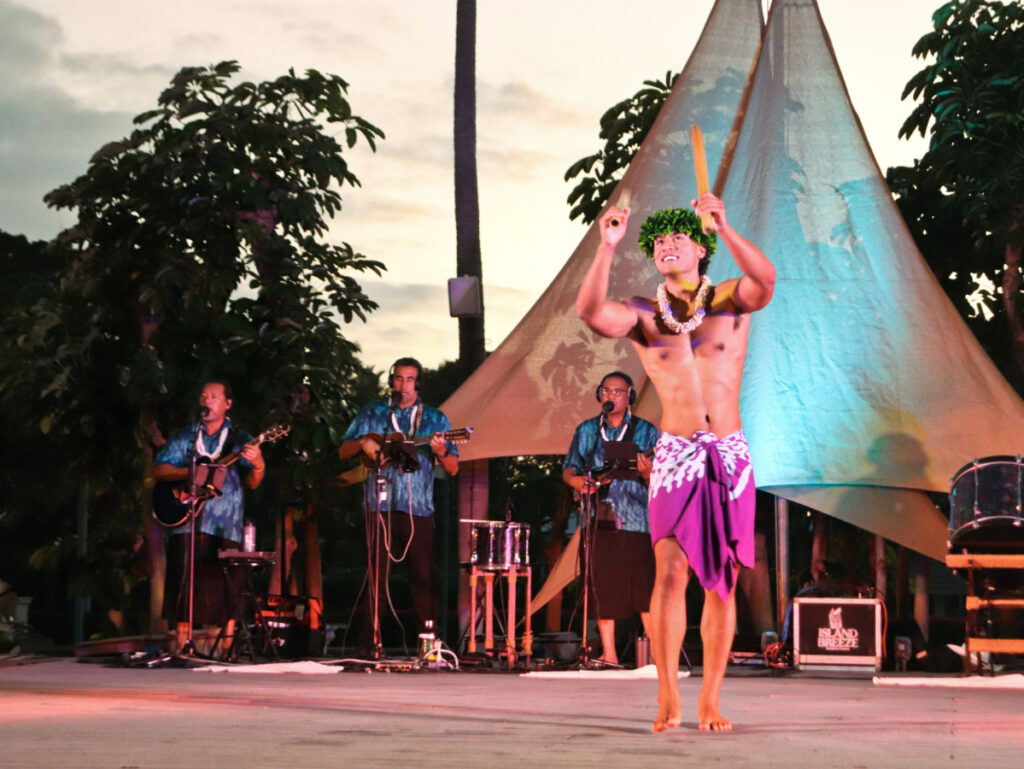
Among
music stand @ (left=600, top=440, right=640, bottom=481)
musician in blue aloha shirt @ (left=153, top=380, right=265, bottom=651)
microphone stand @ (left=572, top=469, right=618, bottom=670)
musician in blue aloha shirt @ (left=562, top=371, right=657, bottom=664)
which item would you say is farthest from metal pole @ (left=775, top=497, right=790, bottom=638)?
musician in blue aloha shirt @ (left=153, top=380, right=265, bottom=651)

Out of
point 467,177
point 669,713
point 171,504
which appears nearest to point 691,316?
point 669,713

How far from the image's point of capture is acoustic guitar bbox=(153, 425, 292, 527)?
8586 millimetres

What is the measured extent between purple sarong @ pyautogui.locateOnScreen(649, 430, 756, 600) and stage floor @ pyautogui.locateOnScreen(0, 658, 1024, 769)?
1.69ft

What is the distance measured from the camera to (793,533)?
65.2 ft

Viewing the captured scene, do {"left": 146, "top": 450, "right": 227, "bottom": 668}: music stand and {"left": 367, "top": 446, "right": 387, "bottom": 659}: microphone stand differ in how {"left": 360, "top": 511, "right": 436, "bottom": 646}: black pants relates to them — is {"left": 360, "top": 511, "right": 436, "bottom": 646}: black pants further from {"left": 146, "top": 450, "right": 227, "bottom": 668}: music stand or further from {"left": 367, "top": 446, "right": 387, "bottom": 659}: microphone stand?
{"left": 146, "top": 450, "right": 227, "bottom": 668}: music stand

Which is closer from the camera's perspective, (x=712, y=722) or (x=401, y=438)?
(x=712, y=722)

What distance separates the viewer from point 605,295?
4730 mm

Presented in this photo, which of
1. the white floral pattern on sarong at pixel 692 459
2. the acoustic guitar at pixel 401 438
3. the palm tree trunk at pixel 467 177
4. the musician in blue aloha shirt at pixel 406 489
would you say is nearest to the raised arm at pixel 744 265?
the white floral pattern on sarong at pixel 692 459

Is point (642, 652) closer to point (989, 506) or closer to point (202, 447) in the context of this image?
point (989, 506)

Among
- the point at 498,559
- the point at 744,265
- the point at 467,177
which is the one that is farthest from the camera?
the point at 467,177

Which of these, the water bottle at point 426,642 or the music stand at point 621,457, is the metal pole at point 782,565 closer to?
the music stand at point 621,457

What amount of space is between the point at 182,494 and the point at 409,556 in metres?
1.30

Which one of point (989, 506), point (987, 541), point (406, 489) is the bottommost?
point (987, 541)

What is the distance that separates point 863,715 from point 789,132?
629cm
